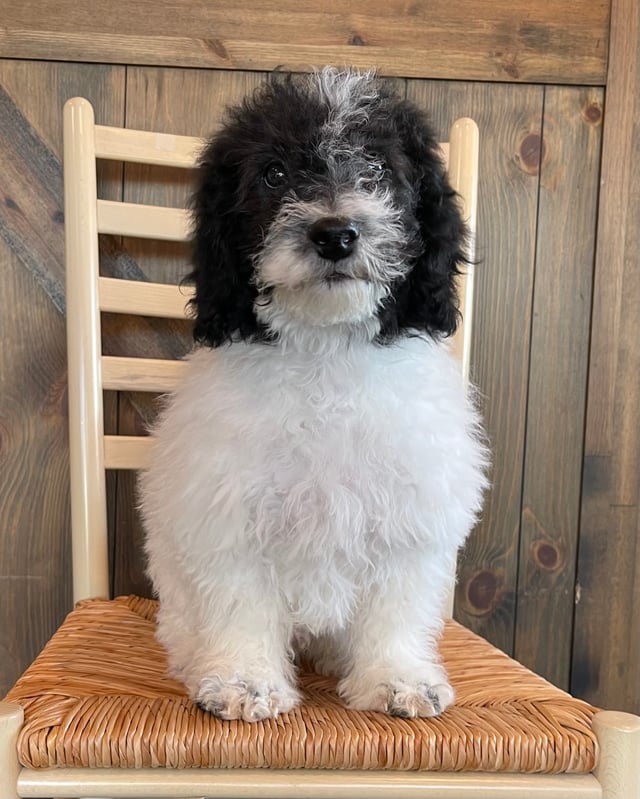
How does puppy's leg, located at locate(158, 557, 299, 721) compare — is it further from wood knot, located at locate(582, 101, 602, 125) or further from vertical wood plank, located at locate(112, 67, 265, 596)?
wood knot, located at locate(582, 101, 602, 125)

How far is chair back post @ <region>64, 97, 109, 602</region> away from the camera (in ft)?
4.85

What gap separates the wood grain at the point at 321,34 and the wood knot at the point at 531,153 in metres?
0.15

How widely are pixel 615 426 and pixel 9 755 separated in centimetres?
138

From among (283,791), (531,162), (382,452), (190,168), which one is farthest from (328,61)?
(283,791)

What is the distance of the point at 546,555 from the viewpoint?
1.83 meters

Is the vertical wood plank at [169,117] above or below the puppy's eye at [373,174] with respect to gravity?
above

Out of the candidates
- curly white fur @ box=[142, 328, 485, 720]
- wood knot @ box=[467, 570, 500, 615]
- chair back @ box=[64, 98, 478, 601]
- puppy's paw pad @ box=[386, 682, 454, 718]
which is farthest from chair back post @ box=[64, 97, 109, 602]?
wood knot @ box=[467, 570, 500, 615]

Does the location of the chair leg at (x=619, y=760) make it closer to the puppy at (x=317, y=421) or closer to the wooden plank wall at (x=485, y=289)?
the puppy at (x=317, y=421)

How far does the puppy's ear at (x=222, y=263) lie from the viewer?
3.50ft

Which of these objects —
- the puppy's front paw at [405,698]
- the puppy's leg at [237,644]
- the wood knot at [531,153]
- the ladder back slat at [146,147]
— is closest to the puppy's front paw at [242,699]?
the puppy's leg at [237,644]

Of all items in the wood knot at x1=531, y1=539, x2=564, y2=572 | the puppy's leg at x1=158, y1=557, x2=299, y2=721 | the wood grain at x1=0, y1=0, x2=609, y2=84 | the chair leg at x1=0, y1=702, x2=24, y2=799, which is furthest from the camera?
the wood knot at x1=531, y1=539, x2=564, y2=572

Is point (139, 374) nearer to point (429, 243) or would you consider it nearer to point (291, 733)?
point (429, 243)

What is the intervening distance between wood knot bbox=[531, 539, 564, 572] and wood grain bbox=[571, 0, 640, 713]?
0.05 metres

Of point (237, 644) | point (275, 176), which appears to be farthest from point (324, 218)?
point (237, 644)
